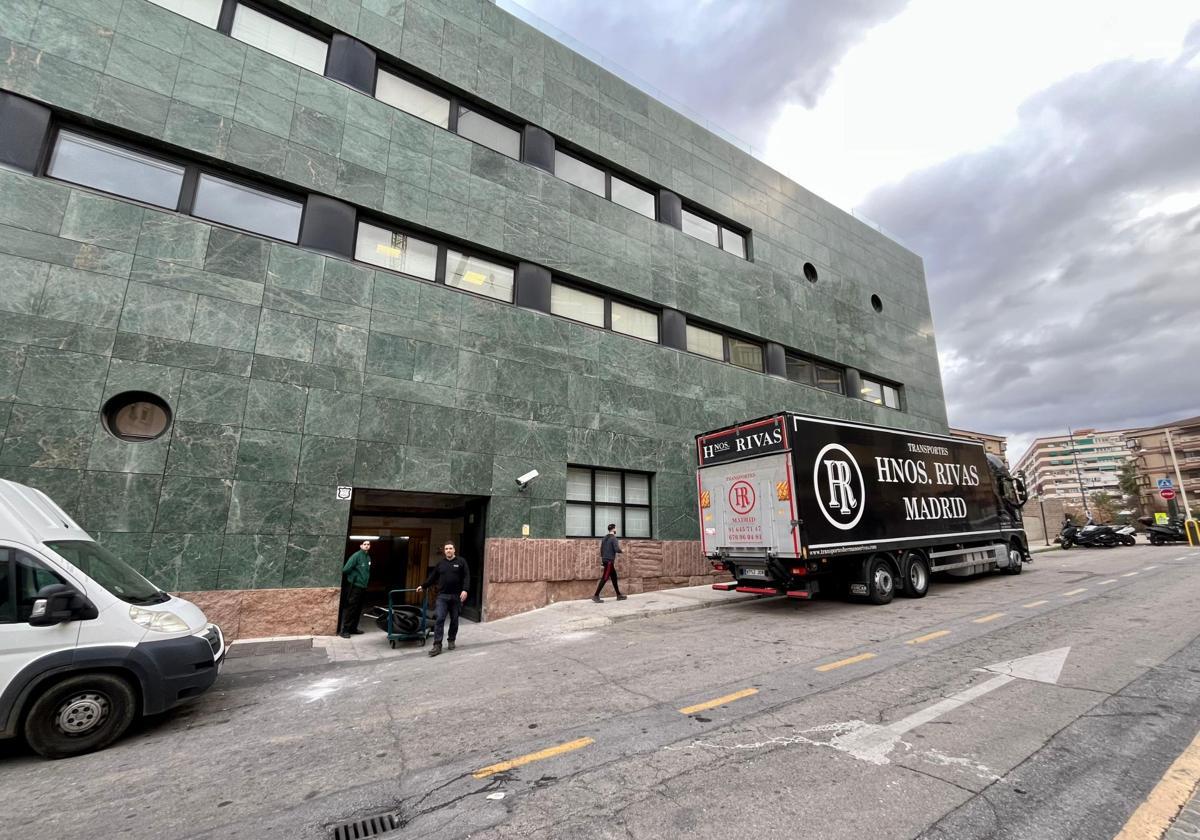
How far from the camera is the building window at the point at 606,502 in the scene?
13164 mm

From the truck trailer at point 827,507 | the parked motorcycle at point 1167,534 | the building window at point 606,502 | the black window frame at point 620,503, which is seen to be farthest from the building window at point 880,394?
the parked motorcycle at point 1167,534

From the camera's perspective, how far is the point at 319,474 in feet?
32.8

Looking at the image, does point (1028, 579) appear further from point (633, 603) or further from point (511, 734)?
point (511, 734)

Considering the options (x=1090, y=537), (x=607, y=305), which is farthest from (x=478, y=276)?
(x=1090, y=537)

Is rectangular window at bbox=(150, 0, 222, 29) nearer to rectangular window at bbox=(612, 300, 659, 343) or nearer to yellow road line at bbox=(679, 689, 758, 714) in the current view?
rectangular window at bbox=(612, 300, 659, 343)

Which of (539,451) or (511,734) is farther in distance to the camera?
(539,451)

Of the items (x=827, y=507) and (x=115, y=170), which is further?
(x=827, y=507)

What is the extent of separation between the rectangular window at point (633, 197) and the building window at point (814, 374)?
7547 millimetres

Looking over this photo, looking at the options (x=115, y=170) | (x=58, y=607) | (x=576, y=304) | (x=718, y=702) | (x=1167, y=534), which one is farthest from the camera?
(x=1167, y=534)

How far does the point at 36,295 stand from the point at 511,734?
10316 mm

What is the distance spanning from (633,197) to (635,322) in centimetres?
430

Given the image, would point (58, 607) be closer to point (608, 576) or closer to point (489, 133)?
point (608, 576)

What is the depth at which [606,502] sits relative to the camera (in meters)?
13.7

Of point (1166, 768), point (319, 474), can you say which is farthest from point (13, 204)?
point (1166, 768)
